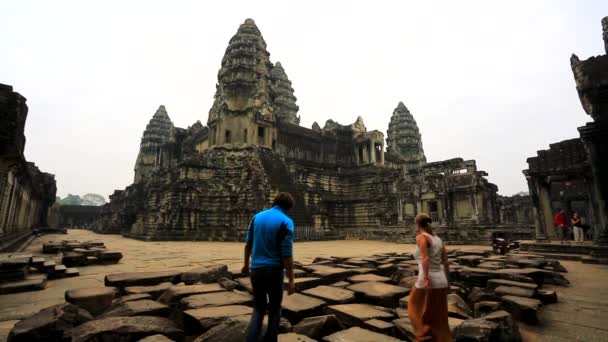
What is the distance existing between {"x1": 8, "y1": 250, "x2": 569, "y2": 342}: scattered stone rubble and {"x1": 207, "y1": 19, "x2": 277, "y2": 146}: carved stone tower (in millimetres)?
22532

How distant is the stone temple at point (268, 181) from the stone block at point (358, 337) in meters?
16.6

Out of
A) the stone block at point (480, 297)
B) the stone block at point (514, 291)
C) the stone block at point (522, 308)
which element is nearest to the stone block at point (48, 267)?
the stone block at point (480, 297)

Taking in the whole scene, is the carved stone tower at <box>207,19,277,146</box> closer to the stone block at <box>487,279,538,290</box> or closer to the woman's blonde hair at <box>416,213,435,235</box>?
the stone block at <box>487,279,538,290</box>

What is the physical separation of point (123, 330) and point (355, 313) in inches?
91.1

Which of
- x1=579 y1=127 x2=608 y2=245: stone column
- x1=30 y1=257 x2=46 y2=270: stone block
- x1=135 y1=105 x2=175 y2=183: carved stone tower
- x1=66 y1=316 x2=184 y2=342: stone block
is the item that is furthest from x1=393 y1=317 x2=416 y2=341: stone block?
x1=135 y1=105 x2=175 y2=183: carved stone tower

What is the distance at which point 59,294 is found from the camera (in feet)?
15.0

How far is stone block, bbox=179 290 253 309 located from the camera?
3479 millimetres

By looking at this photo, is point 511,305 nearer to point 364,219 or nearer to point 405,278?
point 405,278

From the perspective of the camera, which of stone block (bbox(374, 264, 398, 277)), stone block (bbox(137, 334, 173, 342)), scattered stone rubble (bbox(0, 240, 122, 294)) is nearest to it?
stone block (bbox(137, 334, 173, 342))

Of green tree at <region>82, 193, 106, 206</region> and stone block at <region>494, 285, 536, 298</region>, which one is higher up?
green tree at <region>82, 193, 106, 206</region>

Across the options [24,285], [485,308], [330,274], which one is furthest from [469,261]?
[24,285]

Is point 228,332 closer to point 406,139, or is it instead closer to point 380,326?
point 380,326

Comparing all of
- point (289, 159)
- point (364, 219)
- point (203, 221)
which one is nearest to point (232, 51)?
point (289, 159)

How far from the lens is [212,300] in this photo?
365 cm
